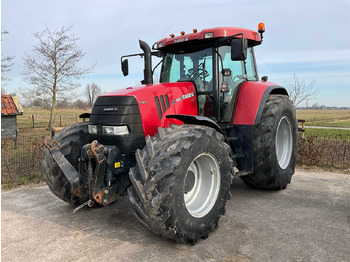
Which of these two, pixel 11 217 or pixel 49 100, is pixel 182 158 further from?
pixel 49 100

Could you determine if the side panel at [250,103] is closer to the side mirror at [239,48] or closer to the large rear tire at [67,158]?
the side mirror at [239,48]

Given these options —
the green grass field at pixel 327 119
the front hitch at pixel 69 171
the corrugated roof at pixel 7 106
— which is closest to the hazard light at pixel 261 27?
the front hitch at pixel 69 171

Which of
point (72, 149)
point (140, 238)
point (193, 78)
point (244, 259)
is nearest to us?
point (244, 259)

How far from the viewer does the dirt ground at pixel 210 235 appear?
9.84 feet

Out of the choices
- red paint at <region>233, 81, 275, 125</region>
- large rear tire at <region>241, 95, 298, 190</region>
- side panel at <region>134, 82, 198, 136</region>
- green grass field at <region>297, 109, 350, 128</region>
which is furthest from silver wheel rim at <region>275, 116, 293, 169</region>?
green grass field at <region>297, 109, 350, 128</region>

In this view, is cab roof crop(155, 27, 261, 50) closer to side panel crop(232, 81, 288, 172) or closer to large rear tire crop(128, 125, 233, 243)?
side panel crop(232, 81, 288, 172)

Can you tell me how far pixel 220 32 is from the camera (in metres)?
4.20

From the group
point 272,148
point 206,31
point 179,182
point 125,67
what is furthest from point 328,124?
point 179,182

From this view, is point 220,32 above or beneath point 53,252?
above

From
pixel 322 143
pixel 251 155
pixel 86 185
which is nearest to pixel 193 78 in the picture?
pixel 251 155

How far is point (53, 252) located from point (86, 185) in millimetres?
838

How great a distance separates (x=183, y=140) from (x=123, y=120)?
2.67ft

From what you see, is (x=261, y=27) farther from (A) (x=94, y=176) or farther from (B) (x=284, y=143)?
(A) (x=94, y=176)

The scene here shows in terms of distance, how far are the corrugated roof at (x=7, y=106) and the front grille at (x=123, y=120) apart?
1482cm
